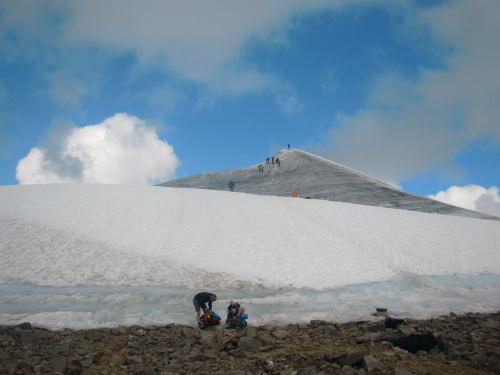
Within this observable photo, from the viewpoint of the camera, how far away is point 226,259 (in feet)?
59.3

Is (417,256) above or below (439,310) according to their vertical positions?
above

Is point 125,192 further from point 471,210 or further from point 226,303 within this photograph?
point 471,210

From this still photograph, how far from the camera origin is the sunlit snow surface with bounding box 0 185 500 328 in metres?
12.4

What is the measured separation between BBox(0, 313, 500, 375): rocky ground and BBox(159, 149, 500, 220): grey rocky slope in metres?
30.3

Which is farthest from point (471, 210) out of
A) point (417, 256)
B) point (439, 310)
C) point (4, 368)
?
point (4, 368)

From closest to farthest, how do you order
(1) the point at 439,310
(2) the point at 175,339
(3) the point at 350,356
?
(3) the point at 350,356 < (2) the point at 175,339 < (1) the point at 439,310

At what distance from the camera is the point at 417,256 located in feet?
63.9

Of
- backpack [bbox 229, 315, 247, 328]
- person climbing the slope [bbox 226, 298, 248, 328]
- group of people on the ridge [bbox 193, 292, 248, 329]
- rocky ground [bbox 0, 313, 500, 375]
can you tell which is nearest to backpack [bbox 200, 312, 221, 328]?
group of people on the ridge [bbox 193, 292, 248, 329]

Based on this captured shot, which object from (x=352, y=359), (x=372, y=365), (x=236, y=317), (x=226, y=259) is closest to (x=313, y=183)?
(x=226, y=259)

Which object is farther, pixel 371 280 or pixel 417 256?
pixel 417 256

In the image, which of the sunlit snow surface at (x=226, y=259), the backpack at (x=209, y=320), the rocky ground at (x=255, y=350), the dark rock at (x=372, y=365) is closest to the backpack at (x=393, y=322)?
the rocky ground at (x=255, y=350)

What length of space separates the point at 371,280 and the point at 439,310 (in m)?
4.22

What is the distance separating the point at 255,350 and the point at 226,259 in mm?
10776

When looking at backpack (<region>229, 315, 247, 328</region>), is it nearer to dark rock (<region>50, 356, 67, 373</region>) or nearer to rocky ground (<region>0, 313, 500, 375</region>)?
rocky ground (<region>0, 313, 500, 375</region>)
